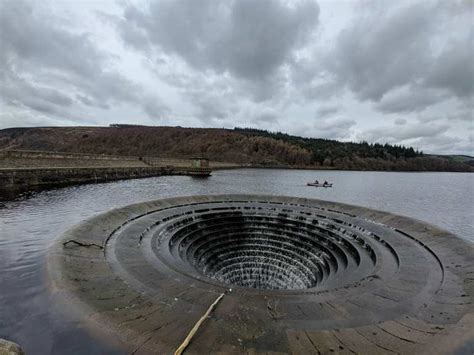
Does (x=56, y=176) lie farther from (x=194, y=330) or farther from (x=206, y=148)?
(x=206, y=148)

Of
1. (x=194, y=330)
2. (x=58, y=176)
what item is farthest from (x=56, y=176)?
(x=194, y=330)

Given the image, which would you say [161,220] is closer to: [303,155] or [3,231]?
[3,231]

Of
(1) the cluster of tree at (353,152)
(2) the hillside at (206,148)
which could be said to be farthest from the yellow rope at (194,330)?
(1) the cluster of tree at (353,152)

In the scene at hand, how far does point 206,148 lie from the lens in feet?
468

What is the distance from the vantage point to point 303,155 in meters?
135

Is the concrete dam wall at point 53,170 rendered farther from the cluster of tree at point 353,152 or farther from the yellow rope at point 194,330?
the cluster of tree at point 353,152

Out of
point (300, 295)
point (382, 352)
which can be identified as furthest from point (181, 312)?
point (382, 352)

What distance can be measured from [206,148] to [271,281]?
428 ft

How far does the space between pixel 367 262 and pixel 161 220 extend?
12323 millimetres

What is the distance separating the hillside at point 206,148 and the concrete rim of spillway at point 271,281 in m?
112

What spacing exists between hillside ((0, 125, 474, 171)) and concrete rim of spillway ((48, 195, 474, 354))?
112 m

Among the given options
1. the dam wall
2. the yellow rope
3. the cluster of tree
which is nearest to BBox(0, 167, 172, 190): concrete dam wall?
the dam wall

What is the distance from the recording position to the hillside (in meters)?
133

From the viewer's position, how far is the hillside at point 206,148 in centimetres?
13338
